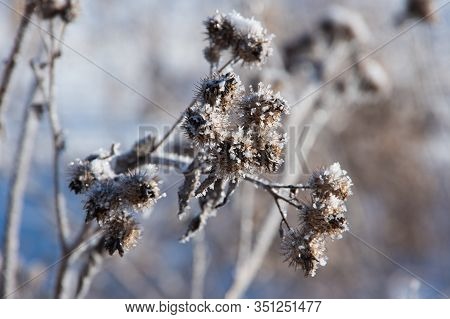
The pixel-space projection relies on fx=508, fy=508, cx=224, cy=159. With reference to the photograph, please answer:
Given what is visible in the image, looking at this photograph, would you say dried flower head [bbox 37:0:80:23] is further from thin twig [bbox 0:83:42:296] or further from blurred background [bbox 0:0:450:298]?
blurred background [bbox 0:0:450:298]

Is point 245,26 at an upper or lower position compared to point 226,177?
upper

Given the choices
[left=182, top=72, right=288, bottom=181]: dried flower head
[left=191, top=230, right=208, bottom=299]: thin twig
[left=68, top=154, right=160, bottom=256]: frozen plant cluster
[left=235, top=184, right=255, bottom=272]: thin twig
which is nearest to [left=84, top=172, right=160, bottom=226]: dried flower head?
[left=68, top=154, right=160, bottom=256]: frozen plant cluster

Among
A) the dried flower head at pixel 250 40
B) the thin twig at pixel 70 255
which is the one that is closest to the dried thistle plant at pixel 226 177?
the dried flower head at pixel 250 40

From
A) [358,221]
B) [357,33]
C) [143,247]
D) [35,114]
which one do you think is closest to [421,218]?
[358,221]

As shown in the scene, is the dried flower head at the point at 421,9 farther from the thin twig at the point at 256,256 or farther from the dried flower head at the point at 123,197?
the dried flower head at the point at 123,197

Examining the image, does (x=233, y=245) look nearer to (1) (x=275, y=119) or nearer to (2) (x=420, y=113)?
(2) (x=420, y=113)

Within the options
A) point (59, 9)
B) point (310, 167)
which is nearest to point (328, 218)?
point (59, 9)

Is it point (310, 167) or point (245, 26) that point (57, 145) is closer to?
point (245, 26)
